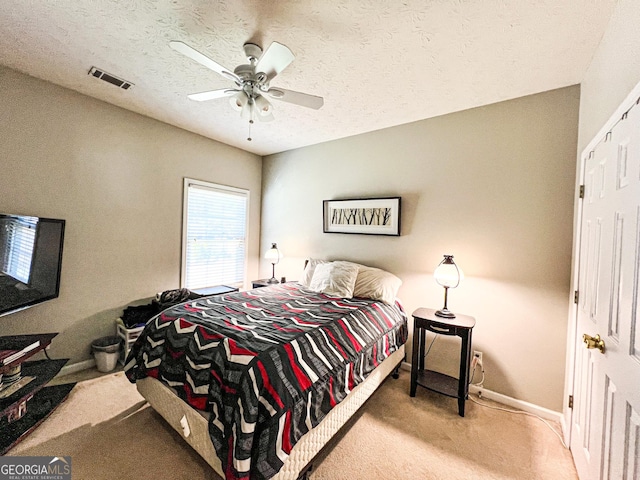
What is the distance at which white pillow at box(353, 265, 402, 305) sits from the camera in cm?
265

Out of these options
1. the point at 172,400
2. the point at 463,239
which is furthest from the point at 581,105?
the point at 172,400

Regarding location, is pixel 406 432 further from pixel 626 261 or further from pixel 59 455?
pixel 59 455

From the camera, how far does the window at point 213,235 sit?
11.3 ft

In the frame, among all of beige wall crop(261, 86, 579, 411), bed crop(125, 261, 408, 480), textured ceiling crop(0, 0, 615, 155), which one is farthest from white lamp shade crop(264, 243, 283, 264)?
textured ceiling crop(0, 0, 615, 155)

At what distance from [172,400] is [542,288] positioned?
294 centimetres

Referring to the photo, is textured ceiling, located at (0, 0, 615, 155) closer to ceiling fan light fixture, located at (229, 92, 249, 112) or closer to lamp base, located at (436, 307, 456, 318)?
ceiling fan light fixture, located at (229, 92, 249, 112)

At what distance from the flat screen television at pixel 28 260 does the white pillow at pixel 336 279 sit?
7.78 feet

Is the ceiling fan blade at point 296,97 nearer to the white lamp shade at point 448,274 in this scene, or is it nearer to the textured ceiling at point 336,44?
the textured ceiling at point 336,44

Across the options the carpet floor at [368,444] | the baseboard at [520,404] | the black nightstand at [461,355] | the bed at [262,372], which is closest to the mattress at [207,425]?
the bed at [262,372]

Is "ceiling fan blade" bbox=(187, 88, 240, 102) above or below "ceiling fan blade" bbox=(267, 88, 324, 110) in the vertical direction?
above

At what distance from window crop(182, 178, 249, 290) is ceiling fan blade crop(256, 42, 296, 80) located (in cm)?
223

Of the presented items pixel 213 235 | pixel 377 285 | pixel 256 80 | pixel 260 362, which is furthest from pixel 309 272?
pixel 256 80

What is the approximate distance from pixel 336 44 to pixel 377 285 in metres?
2.08

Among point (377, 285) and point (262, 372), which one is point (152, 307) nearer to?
point (262, 372)
